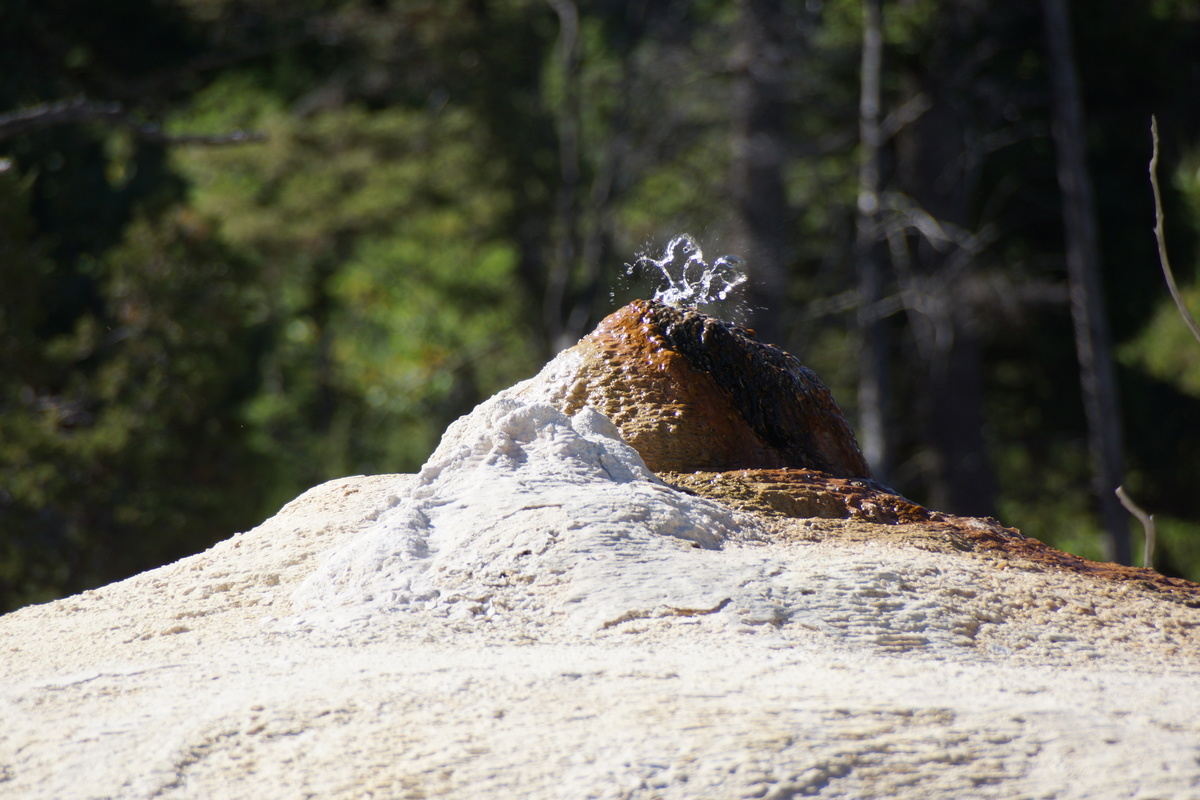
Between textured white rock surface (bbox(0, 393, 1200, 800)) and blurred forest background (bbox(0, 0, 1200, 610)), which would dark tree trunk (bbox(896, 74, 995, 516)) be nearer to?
blurred forest background (bbox(0, 0, 1200, 610))

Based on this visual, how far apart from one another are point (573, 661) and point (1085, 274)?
35.4ft

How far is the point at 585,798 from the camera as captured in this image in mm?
2215

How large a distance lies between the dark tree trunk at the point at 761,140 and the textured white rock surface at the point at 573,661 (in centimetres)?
991

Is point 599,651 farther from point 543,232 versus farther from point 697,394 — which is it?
point 543,232

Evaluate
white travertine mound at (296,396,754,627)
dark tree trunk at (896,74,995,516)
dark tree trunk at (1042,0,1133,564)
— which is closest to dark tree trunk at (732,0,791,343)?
dark tree trunk at (896,74,995,516)

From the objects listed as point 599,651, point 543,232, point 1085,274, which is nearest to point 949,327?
point 1085,274

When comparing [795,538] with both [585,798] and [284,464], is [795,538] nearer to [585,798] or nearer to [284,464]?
[585,798]

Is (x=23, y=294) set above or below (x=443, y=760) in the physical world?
above

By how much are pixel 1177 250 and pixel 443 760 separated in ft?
46.6

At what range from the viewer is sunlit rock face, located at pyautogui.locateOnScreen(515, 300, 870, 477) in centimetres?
393

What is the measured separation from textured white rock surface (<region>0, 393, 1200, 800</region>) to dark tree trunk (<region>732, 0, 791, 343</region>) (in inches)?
390

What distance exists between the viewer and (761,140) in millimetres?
13367

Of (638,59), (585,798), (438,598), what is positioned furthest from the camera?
(638,59)

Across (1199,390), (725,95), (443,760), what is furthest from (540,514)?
(1199,390)
